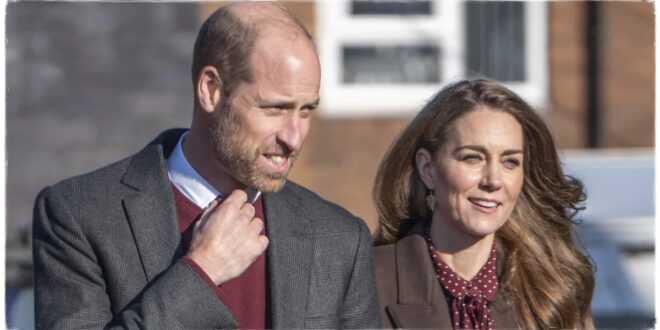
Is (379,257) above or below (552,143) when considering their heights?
below

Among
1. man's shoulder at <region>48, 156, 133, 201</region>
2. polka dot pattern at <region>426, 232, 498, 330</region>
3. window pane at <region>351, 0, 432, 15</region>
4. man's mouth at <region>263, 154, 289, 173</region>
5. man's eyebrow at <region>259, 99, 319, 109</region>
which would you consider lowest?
polka dot pattern at <region>426, 232, 498, 330</region>

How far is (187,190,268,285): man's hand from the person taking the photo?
2.47 m

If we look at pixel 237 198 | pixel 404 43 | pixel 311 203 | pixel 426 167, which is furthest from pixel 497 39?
pixel 237 198

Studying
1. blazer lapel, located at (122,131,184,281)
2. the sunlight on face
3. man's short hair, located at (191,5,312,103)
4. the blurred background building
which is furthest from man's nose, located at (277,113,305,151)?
the blurred background building

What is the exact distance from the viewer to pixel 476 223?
318 cm

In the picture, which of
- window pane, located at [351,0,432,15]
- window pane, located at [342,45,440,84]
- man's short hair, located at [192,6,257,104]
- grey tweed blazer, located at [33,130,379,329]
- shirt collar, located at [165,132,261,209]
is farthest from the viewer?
window pane, located at [342,45,440,84]

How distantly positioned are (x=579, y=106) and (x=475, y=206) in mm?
5445

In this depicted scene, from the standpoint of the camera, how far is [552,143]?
11.3 feet

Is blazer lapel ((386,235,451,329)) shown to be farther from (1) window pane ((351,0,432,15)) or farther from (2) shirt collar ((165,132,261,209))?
(1) window pane ((351,0,432,15))

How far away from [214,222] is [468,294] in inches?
43.8

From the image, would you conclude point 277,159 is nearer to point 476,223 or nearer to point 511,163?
point 476,223

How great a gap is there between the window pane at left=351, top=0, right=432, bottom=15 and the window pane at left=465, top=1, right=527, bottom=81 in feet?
1.25

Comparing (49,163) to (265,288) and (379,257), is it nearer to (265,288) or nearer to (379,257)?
(379,257)

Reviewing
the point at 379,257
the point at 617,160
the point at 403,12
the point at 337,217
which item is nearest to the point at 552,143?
the point at 379,257
